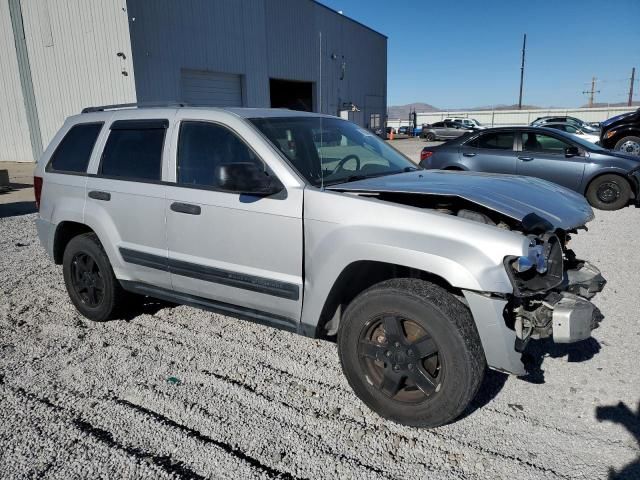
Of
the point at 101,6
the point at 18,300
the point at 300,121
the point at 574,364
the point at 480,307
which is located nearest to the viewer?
the point at 480,307

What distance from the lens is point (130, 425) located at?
120 inches

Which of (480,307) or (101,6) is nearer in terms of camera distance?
(480,307)

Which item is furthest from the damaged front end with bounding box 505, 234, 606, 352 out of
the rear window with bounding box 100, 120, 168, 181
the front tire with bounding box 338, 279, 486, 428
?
the rear window with bounding box 100, 120, 168, 181

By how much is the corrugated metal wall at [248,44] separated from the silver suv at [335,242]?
234 inches

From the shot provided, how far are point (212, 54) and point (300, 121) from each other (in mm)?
16821

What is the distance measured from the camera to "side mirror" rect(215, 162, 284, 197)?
10.1ft

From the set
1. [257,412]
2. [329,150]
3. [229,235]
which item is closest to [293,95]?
[329,150]

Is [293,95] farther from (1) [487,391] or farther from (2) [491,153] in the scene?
(1) [487,391]

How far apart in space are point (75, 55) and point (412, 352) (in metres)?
18.2

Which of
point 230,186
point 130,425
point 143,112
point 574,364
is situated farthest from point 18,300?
point 574,364

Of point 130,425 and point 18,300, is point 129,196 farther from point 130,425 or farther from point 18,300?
point 18,300

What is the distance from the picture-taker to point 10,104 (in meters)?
20.2

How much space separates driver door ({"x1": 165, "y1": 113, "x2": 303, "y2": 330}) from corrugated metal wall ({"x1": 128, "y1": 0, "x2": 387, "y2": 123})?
6131 mm

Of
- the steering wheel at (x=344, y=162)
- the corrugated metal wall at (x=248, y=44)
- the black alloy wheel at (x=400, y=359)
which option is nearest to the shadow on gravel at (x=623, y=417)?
the black alloy wheel at (x=400, y=359)
